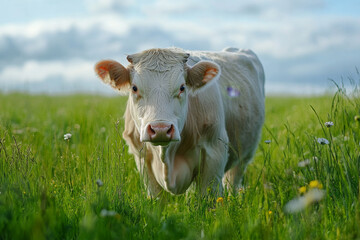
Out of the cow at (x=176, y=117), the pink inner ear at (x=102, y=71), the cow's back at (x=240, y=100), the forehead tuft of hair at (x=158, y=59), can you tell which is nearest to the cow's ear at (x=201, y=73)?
the cow at (x=176, y=117)

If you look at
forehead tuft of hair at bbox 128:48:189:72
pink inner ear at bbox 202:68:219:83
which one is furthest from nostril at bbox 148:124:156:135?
pink inner ear at bbox 202:68:219:83

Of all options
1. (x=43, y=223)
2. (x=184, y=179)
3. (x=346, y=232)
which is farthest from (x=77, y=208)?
(x=346, y=232)

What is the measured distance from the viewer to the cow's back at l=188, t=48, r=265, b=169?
5554 millimetres

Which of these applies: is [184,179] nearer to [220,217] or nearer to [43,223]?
[220,217]

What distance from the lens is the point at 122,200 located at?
3447mm

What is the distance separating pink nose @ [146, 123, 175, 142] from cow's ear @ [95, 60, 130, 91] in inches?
34.8

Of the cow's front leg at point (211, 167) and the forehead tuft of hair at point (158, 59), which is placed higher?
the forehead tuft of hair at point (158, 59)

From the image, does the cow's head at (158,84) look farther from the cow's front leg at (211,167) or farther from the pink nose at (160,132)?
the cow's front leg at (211,167)

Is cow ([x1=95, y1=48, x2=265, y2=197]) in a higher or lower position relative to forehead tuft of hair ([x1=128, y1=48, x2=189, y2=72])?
lower

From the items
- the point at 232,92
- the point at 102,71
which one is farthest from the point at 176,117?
the point at 232,92

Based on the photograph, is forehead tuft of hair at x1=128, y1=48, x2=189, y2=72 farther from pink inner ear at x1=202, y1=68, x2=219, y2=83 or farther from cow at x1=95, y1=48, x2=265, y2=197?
pink inner ear at x1=202, y1=68, x2=219, y2=83

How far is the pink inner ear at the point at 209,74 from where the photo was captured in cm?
445

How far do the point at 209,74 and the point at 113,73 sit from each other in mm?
985

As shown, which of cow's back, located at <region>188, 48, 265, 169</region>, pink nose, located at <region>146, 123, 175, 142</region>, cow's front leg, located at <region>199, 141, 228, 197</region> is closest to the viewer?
pink nose, located at <region>146, 123, 175, 142</region>
